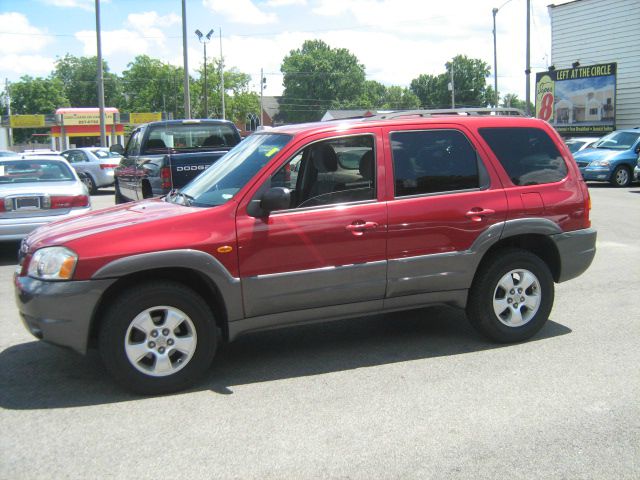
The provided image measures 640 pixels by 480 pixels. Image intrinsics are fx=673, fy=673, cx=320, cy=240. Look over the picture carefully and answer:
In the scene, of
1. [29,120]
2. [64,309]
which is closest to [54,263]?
[64,309]

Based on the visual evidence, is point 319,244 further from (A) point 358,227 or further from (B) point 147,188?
(B) point 147,188

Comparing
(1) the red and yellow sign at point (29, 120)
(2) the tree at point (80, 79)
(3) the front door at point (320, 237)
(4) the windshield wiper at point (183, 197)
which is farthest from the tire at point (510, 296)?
(2) the tree at point (80, 79)

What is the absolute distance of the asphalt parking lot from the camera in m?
3.54

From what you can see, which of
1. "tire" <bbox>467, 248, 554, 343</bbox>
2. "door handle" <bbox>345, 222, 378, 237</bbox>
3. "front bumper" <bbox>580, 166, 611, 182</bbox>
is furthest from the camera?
"front bumper" <bbox>580, 166, 611, 182</bbox>

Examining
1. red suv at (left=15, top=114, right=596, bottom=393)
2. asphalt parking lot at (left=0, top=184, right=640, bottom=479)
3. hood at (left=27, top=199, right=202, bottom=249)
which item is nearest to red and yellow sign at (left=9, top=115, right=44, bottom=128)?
asphalt parking lot at (left=0, top=184, right=640, bottom=479)

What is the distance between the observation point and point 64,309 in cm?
427

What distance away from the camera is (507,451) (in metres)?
3.64

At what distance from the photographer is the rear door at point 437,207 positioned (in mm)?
5035

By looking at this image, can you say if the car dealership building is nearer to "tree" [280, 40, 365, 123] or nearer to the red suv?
the red suv

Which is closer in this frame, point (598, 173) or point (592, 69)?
point (598, 173)

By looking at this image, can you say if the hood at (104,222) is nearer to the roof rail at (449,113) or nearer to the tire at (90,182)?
the roof rail at (449,113)

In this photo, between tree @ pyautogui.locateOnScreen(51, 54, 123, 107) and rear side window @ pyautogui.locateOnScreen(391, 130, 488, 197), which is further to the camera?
tree @ pyautogui.locateOnScreen(51, 54, 123, 107)

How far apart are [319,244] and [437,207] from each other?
1.01m

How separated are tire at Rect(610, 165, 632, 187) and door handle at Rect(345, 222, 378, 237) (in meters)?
18.0
